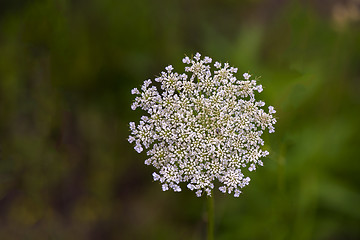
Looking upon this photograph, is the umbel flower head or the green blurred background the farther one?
the green blurred background

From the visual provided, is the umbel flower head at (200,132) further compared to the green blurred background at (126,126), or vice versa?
the green blurred background at (126,126)

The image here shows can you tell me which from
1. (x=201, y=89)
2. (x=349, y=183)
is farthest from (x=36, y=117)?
(x=349, y=183)

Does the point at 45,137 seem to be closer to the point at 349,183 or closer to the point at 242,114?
the point at 242,114

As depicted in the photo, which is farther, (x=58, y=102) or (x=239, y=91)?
(x=58, y=102)

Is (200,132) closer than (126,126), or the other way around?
(200,132)
